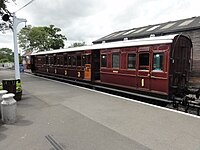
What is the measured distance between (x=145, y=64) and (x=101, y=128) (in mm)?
4427

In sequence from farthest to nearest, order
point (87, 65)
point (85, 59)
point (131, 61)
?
point (85, 59)
point (87, 65)
point (131, 61)

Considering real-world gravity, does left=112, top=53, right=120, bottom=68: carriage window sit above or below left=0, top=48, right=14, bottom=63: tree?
below

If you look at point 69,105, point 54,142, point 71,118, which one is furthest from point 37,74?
point 54,142

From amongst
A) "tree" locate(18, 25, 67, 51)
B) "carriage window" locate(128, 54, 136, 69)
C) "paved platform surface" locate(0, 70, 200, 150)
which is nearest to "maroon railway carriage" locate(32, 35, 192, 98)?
"carriage window" locate(128, 54, 136, 69)

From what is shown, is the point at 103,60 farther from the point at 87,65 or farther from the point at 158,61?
the point at 158,61

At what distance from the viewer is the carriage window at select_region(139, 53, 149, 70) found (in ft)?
27.1

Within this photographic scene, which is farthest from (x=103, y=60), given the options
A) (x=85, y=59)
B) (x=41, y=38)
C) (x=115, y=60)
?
(x=41, y=38)

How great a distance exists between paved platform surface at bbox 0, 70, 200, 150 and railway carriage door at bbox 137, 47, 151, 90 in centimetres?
141

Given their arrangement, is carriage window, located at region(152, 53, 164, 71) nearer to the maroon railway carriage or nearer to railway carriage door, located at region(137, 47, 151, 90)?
the maroon railway carriage

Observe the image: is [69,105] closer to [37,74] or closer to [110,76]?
[110,76]

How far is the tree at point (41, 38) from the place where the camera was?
137 feet

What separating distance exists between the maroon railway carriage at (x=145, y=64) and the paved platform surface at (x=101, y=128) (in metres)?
1.43

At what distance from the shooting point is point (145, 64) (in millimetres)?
8383

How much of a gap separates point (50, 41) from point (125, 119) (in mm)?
41598
